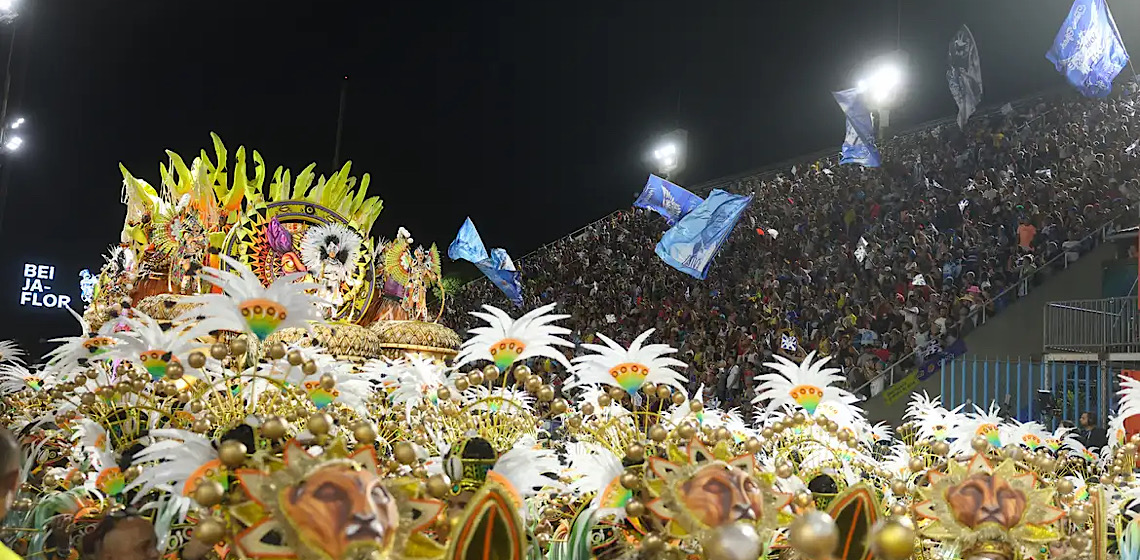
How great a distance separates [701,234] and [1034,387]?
357 cm

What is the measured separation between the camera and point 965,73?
1075 centimetres

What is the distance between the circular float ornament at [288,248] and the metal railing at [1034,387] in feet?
16.7

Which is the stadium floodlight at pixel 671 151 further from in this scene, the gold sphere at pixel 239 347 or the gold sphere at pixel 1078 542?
the gold sphere at pixel 239 347

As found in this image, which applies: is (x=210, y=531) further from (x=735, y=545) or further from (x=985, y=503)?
(x=985, y=503)

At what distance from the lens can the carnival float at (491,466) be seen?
1.36m

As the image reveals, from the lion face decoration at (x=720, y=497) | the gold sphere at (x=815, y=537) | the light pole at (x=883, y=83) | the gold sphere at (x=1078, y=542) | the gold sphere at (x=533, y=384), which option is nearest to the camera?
the gold sphere at (x=815, y=537)

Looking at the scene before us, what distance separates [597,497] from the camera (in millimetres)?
2146

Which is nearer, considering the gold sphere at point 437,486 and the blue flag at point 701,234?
the gold sphere at point 437,486

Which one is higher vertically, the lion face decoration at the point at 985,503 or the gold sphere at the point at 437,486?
the gold sphere at the point at 437,486

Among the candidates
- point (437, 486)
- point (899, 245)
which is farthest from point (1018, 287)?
point (437, 486)

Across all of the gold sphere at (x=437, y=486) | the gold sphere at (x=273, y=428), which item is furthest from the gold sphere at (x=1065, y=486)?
the gold sphere at (x=273, y=428)

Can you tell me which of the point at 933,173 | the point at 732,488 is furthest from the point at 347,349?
the point at 933,173

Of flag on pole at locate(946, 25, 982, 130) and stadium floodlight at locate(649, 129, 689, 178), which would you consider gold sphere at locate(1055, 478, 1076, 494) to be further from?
stadium floodlight at locate(649, 129, 689, 178)

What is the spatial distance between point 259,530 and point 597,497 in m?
0.99
